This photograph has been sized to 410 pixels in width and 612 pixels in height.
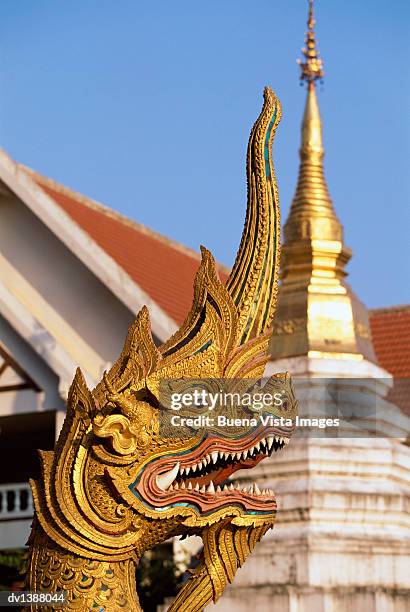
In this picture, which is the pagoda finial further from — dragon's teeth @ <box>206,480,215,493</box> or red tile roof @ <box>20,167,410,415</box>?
dragon's teeth @ <box>206,480,215,493</box>

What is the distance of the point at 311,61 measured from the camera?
15898mm

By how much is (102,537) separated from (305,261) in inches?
421

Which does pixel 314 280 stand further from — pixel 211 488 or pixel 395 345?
pixel 211 488

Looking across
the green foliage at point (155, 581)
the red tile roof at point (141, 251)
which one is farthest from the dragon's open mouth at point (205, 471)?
the red tile roof at point (141, 251)

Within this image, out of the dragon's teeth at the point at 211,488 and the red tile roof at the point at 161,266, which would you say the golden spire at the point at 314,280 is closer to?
the red tile roof at the point at 161,266

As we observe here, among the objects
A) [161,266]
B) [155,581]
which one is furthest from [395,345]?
[155,581]

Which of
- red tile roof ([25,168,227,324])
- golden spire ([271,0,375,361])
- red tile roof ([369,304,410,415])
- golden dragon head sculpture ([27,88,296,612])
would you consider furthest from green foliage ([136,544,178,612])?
golden dragon head sculpture ([27,88,296,612])

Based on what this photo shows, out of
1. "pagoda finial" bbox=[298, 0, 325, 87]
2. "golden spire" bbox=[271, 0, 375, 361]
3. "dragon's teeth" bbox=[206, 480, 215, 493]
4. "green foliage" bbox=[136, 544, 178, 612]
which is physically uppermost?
"pagoda finial" bbox=[298, 0, 325, 87]

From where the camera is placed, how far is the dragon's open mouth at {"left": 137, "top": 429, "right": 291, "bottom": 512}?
4.37m

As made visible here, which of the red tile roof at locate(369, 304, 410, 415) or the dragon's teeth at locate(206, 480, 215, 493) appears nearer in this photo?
the dragon's teeth at locate(206, 480, 215, 493)

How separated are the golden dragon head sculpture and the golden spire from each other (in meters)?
9.58

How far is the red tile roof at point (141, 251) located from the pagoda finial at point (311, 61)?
2831mm

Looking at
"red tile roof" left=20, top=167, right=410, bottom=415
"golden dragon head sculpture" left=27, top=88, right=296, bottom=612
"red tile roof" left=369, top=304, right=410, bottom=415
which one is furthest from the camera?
"red tile roof" left=369, top=304, right=410, bottom=415

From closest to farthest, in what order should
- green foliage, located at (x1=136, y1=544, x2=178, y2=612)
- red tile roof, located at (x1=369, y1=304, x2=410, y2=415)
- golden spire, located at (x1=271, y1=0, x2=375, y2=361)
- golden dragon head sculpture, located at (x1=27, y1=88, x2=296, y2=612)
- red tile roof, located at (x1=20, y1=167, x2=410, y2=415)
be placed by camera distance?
golden dragon head sculpture, located at (x1=27, y1=88, x2=296, y2=612) → green foliage, located at (x1=136, y1=544, x2=178, y2=612) → golden spire, located at (x1=271, y1=0, x2=375, y2=361) → red tile roof, located at (x1=20, y1=167, x2=410, y2=415) → red tile roof, located at (x1=369, y1=304, x2=410, y2=415)
